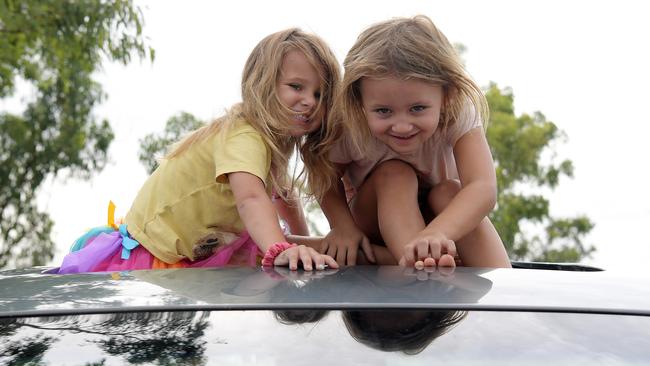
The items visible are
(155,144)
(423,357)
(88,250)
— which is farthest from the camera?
(155,144)

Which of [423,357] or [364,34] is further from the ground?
[364,34]

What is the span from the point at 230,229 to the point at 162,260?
0.84ft

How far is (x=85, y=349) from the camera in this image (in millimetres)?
1459

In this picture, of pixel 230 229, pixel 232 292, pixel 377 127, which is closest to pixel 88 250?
pixel 230 229

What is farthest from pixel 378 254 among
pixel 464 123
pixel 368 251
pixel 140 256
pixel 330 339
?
pixel 330 339

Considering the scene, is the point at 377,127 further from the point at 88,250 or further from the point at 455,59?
the point at 88,250

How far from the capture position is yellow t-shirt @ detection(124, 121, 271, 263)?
124 inches

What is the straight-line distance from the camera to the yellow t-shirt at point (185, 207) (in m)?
3.16

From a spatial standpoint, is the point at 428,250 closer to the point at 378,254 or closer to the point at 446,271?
the point at 446,271

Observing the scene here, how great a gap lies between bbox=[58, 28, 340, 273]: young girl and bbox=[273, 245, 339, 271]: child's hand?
88 centimetres

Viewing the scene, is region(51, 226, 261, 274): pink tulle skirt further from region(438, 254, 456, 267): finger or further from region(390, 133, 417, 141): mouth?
region(438, 254, 456, 267): finger

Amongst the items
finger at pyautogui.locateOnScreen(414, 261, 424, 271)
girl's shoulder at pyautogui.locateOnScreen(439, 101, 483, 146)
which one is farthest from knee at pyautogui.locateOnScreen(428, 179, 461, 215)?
finger at pyautogui.locateOnScreen(414, 261, 424, 271)

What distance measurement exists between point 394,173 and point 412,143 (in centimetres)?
15

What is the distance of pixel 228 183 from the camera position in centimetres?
304
